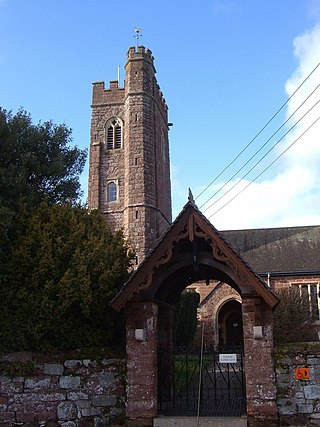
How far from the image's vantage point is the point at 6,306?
34.6 feet

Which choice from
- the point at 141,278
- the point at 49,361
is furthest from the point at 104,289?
the point at 49,361

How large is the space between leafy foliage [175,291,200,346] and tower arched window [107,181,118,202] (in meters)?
11.6

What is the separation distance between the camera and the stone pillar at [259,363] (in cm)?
936

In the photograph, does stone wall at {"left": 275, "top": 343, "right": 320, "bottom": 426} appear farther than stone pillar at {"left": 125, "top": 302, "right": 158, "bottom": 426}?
No

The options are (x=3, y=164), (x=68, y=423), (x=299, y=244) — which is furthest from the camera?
(x=299, y=244)

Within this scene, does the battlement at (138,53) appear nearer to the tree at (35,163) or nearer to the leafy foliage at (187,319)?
the leafy foliage at (187,319)

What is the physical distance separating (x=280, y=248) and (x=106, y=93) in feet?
68.1

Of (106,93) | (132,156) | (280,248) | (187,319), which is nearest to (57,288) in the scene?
(187,319)

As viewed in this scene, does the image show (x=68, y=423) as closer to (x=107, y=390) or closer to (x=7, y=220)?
(x=107, y=390)

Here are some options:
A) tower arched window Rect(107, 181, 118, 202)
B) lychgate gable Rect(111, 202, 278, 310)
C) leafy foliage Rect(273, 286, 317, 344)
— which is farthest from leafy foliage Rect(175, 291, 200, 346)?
lychgate gable Rect(111, 202, 278, 310)

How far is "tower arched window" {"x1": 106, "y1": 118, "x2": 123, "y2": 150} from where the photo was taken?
4134cm

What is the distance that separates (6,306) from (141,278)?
3.11 m

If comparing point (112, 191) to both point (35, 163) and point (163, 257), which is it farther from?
point (163, 257)

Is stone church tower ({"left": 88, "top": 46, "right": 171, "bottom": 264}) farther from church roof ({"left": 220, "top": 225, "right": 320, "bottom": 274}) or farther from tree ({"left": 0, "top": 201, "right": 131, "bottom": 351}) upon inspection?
tree ({"left": 0, "top": 201, "right": 131, "bottom": 351})
